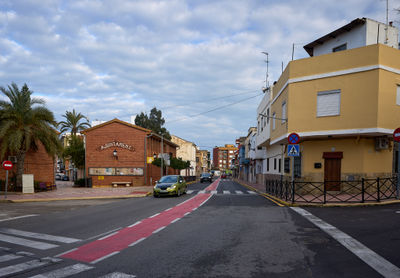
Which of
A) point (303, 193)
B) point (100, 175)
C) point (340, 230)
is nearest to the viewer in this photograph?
point (340, 230)

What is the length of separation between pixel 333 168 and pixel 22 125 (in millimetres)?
22607

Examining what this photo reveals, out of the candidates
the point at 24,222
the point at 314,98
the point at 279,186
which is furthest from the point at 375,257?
the point at 314,98

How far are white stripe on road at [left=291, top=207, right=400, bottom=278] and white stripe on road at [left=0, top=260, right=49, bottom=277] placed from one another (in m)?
5.88

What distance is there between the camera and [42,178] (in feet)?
93.7

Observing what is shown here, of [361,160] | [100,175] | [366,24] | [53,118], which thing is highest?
[366,24]

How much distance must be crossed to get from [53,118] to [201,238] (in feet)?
71.4

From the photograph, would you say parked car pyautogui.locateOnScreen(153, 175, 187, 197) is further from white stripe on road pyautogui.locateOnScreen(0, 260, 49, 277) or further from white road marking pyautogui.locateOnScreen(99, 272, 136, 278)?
white road marking pyautogui.locateOnScreen(99, 272, 136, 278)

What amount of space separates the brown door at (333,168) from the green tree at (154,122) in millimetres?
52508

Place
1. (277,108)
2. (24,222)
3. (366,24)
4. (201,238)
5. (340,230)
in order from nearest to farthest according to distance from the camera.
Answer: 1. (201,238)
2. (340,230)
3. (24,222)
4. (366,24)
5. (277,108)

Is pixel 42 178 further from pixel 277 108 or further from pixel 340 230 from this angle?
pixel 340 230

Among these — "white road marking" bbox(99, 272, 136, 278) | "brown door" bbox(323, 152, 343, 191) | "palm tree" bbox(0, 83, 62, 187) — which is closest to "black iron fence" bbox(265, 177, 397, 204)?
"brown door" bbox(323, 152, 343, 191)

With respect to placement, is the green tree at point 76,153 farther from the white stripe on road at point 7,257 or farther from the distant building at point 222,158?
the distant building at point 222,158

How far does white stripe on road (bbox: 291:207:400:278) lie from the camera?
5.04m

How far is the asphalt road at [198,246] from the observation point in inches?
204
